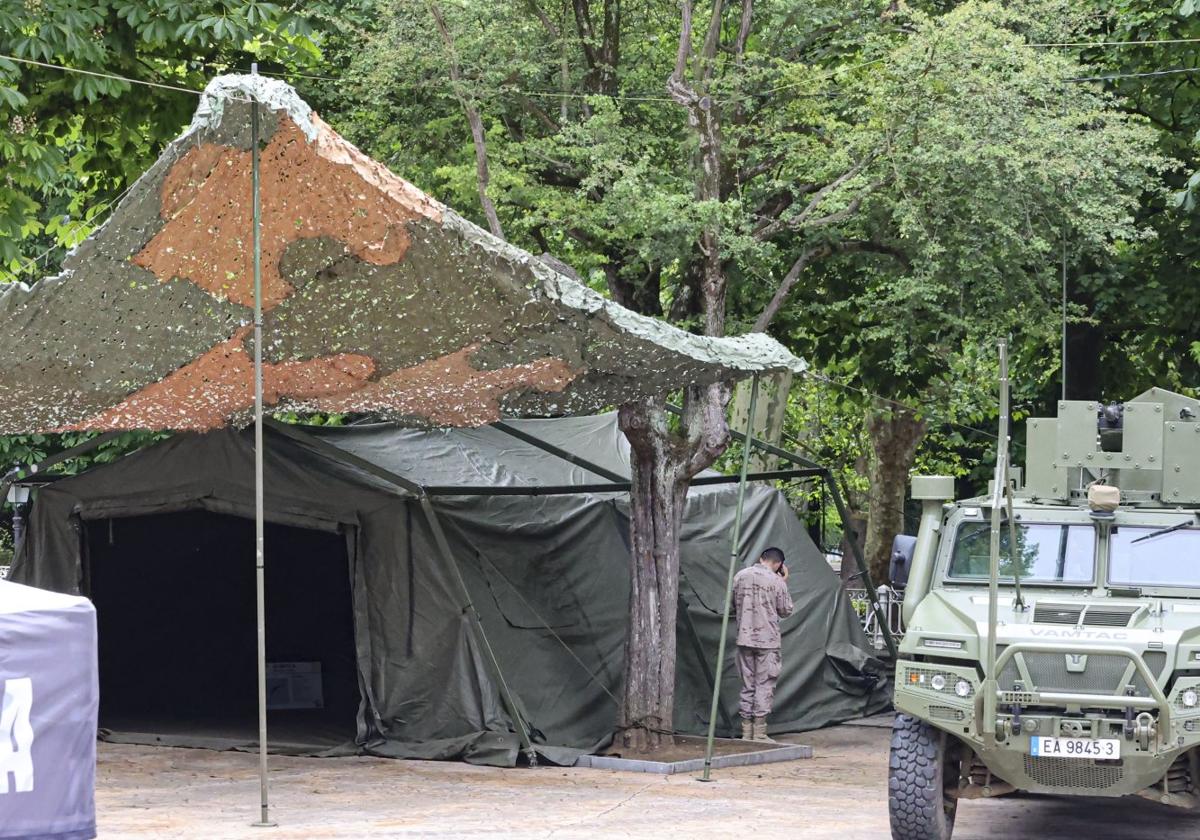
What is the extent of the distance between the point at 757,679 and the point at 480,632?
8.14 feet

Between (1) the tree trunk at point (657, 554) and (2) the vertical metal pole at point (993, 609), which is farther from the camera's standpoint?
(1) the tree trunk at point (657, 554)

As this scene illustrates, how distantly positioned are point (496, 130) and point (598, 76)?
1347mm

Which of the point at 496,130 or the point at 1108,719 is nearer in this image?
the point at 1108,719

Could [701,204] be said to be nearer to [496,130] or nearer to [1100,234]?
[496,130]

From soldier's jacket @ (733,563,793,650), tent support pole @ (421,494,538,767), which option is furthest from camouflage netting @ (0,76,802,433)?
soldier's jacket @ (733,563,793,650)

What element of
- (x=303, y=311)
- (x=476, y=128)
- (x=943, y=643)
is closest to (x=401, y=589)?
(x=303, y=311)

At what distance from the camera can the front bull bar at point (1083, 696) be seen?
8.56m

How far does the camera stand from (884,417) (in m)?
21.3

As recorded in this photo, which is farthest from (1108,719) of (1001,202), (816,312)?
(816,312)

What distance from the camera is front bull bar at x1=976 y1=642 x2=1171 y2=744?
8562 millimetres

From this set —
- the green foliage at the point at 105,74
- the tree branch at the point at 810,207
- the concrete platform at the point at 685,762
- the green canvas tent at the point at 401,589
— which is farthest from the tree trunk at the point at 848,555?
the green foliage at the point at 105,74

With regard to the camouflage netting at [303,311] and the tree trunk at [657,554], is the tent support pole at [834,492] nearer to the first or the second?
the tree trunk at [657,554]

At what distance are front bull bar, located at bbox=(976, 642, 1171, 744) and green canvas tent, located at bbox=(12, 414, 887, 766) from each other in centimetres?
489

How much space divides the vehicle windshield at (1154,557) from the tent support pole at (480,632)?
4.78 meters
